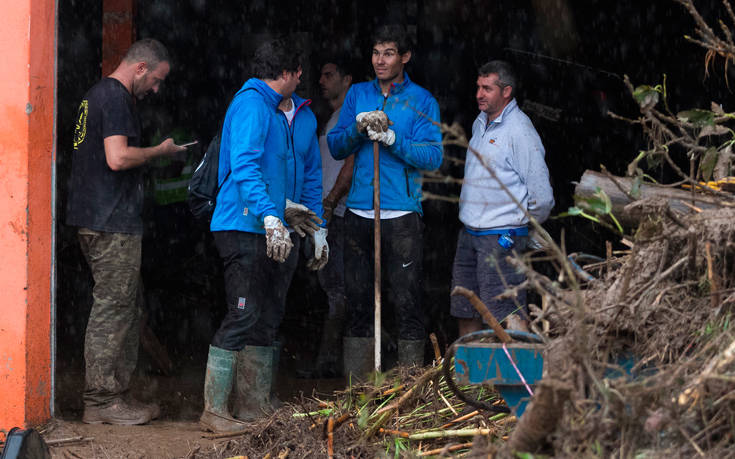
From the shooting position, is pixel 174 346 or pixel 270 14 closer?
pixel 174 346

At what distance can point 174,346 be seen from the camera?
24.9 ft

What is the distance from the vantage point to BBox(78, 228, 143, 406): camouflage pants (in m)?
4.98

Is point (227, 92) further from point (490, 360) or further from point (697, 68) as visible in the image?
point (490, 360)

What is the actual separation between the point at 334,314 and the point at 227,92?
3691 mm

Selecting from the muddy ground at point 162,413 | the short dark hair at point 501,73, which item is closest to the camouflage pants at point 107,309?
the muddy ground at point 162,413

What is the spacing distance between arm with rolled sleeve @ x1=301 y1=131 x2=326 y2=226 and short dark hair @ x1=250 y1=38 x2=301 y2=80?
21.8 inches

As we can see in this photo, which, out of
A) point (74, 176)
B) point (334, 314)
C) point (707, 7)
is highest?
point (707, 7)

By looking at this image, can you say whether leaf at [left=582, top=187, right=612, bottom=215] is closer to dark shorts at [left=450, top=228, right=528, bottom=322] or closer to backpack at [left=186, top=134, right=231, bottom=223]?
dark shorts at [left=450, top=228, right=528, bottom=322]

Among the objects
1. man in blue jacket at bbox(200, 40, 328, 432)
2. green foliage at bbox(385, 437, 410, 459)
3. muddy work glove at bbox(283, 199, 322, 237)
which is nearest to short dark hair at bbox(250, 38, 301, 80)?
man in blue jacket at bbox(200, 40, 328, 432)

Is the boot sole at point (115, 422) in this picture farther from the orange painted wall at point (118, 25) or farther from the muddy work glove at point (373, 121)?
the orange painted wall at point (118, 25)

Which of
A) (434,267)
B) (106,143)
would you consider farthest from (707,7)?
(106,143)

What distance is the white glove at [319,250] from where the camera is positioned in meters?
5.41

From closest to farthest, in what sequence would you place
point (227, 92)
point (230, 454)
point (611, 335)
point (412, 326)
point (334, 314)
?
point (611, 335)
point (230, 454)
point (412, 326)
point (334, 314)
point (227, 92)

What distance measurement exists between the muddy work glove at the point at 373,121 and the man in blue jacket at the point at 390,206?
0.11 m
